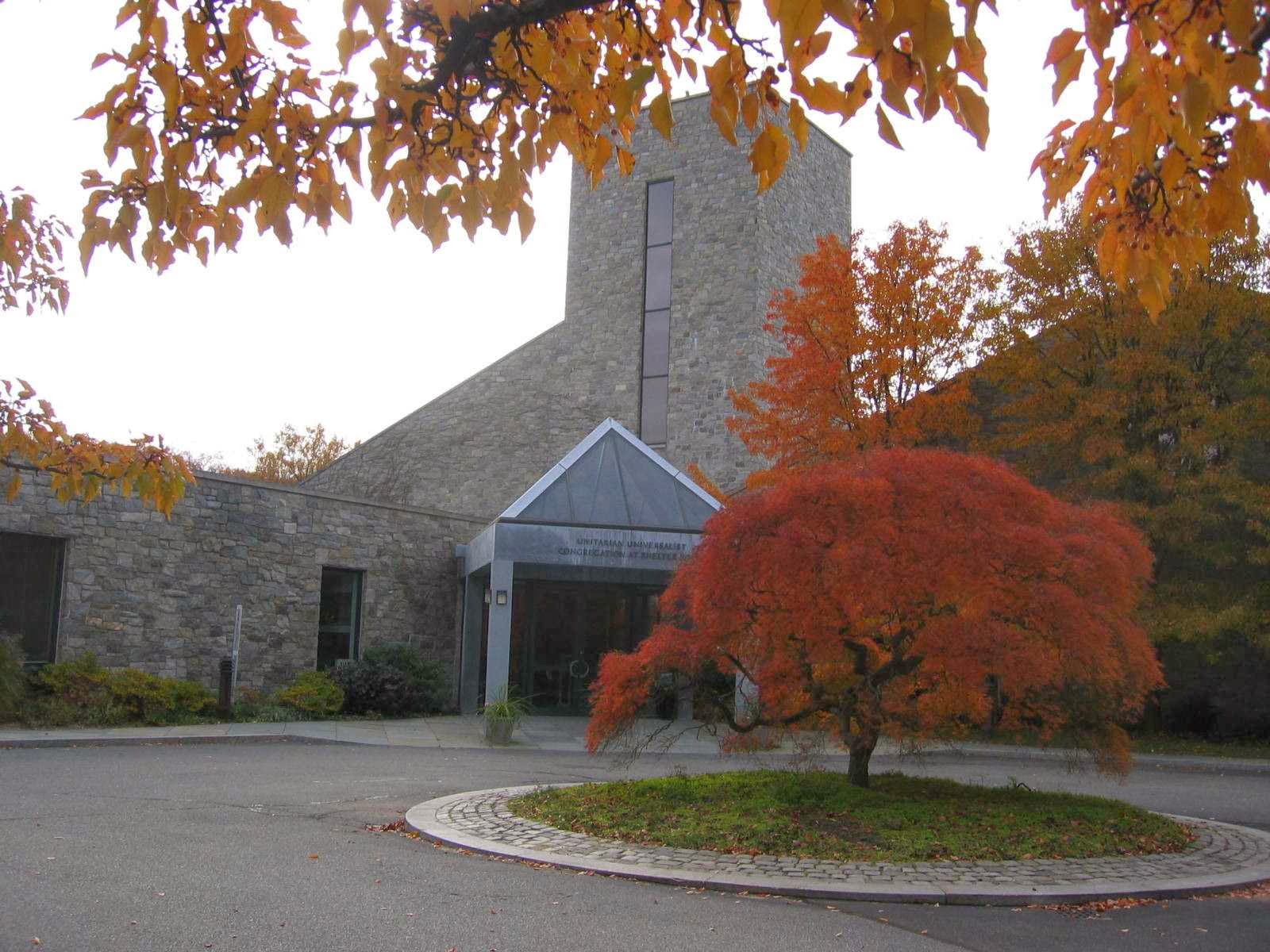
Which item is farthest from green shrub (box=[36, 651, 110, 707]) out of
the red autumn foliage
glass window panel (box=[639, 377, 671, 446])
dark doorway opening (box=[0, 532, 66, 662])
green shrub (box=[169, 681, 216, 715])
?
glass window panel (box=[639, 377, 671, 446])

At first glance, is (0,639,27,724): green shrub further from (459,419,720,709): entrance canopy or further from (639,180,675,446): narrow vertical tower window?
(639,180,675,446): narrow vertical tower window

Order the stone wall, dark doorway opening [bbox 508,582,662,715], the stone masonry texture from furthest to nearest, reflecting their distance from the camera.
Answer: the stone masonry texture, dark doorway opening [bbox 508,582,662,715], the stone wall

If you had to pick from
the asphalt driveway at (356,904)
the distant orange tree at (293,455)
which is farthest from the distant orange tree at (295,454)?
the asphalt driveway at (356,904)

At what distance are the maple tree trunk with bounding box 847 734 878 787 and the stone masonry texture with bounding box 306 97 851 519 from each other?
65.7ft

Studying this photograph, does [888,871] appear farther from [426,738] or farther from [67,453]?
[426,738]

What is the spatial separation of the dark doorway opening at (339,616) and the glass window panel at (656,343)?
13.0m

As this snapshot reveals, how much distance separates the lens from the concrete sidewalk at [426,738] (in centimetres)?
1534

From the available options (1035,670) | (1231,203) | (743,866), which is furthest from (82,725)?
(1231,203)

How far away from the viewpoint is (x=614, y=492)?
21219 mm

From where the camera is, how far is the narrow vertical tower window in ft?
106

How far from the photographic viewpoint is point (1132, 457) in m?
20.1

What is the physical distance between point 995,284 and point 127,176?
2022 cm

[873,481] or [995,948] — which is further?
[873,481]

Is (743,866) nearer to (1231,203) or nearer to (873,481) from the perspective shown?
(873,481)
